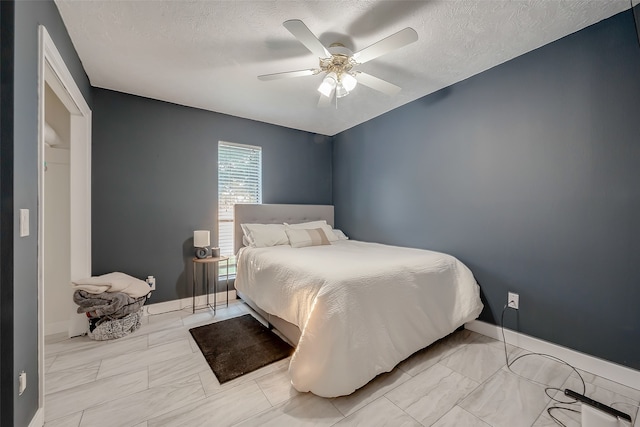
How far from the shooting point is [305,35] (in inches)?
63.2

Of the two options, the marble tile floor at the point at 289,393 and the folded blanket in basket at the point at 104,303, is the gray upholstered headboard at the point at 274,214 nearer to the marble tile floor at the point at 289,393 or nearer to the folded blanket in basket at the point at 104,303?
the folded blanket in basket at the point at 104,303

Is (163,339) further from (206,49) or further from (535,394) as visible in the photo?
(535,394)

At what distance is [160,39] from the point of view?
198cm

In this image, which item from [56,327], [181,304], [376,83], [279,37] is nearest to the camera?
[279,37]

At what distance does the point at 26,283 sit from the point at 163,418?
1023 mm

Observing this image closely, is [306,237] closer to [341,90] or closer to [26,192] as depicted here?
[341,90]

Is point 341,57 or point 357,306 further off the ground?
point 341,57

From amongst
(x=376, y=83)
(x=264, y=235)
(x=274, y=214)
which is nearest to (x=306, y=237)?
(x=264, y=235)

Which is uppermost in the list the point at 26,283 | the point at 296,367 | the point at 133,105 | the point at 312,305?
the point at 133,105

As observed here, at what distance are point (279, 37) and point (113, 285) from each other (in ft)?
8.74

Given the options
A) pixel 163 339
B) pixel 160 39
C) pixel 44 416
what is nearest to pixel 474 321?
pixel 163 339

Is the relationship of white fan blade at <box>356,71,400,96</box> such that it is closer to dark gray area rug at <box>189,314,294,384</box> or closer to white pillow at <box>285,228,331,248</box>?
white pillow at <box>285,228,331,248</box>

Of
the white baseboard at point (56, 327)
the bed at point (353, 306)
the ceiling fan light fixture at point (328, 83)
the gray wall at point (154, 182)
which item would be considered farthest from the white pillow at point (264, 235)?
the white baseboard at point (56, 327)

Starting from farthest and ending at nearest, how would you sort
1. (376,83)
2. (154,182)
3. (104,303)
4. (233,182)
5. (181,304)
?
(233,182), (181,304), (154,182), (104,303), (376,83)
